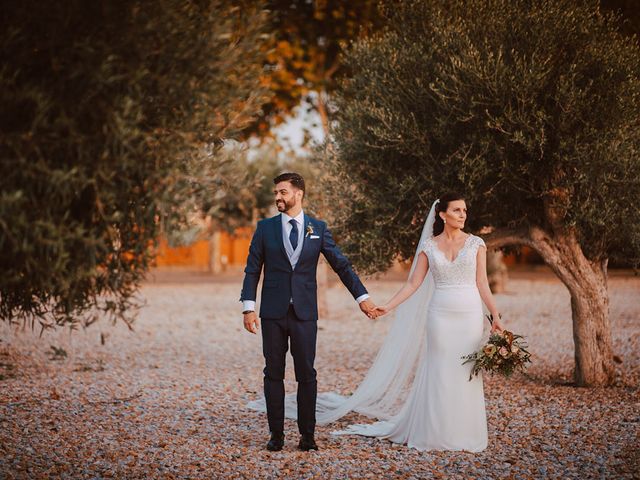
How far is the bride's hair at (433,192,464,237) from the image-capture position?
6.80 m

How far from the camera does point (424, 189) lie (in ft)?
29.1

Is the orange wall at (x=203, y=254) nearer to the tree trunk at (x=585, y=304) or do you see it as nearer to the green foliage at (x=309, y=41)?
the green foliage at (x=309, y=41)

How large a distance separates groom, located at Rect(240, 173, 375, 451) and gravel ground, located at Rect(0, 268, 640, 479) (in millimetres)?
680

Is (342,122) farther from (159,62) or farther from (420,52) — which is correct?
(159,62)

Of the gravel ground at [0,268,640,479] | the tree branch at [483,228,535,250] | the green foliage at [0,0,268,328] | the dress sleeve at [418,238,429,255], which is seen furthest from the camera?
the tree branch at [483,228,535,250]

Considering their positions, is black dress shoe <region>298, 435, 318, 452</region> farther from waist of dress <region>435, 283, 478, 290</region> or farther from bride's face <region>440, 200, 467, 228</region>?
bride's face <region>440, 200, 467, 228</region>

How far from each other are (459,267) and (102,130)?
356 centimetres

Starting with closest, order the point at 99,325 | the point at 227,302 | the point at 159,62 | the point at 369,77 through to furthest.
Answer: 1. the point at 159,62
2. the point at 369,77
3. the point at 99,325
4. the point at 227,302

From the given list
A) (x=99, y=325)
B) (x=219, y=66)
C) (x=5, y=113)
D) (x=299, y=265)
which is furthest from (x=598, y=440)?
(x=99, y=325)

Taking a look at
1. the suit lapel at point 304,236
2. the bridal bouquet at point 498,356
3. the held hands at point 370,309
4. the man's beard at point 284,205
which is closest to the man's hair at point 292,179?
the man's beard at point 284,205

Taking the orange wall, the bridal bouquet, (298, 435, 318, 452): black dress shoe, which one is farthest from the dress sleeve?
the orange wall

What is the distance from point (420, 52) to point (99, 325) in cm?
1116

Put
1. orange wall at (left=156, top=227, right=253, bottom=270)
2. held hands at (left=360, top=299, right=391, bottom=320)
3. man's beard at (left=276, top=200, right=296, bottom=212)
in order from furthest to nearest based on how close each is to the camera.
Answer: orange wall at (left=156, top=227, right=253, bottom=270)
held hands at (left=360, top=299, right=391, bottom=320)
man's beard at (left=276, top=200, right=296, bottom=212)

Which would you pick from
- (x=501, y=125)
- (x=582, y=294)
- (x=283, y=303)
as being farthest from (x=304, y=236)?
(x=582, y=294)
